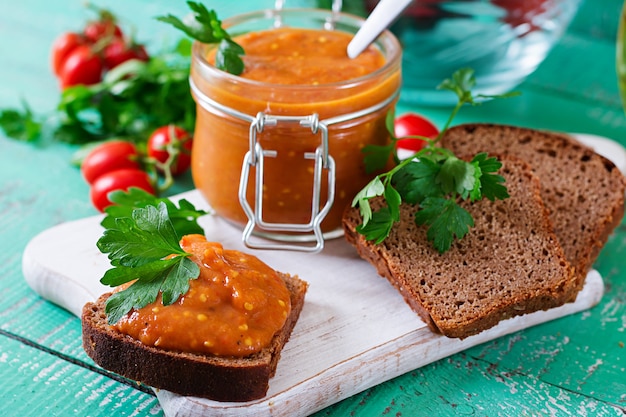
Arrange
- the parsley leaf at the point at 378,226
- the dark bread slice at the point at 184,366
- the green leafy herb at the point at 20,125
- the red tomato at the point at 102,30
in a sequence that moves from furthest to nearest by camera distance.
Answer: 1. the red tomato at the point at 102,30
2. the green leafy herb at the point at 20,125
3. the parsley leaf at the point at 378,226
4. the dark bread slice at the point at 184,366

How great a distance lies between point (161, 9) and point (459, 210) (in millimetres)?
3236

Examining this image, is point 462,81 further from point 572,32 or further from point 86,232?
point 572,32

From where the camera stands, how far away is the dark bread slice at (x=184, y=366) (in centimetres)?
213

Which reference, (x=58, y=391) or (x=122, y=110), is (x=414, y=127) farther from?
(x=58, y=391)

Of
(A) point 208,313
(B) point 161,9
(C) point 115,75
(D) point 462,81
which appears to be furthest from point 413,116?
(B) point 161,9

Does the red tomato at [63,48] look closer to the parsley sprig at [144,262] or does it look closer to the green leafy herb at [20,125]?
the green leafy herb at [20,125]

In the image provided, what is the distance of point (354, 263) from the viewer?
2.80 metres

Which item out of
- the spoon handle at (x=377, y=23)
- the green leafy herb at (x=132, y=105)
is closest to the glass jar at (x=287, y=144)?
the spoon handle at (x=377, y=23)

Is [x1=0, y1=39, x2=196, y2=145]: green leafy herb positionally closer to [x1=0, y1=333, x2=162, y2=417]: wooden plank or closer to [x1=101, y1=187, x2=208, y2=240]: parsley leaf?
[x1=101, y1=187, x2=208, y2=240]: parsley leaf

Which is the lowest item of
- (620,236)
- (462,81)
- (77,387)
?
(77,387)

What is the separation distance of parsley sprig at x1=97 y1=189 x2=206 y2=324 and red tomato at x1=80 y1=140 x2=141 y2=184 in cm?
106

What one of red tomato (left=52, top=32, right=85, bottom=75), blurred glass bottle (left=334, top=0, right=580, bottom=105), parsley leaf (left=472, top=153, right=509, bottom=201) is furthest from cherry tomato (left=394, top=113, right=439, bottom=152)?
red tomato (left=52, top=32, right=85, bottom=75)

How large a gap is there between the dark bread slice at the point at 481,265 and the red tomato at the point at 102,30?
224cm

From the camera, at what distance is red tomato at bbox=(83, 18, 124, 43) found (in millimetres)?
4352
